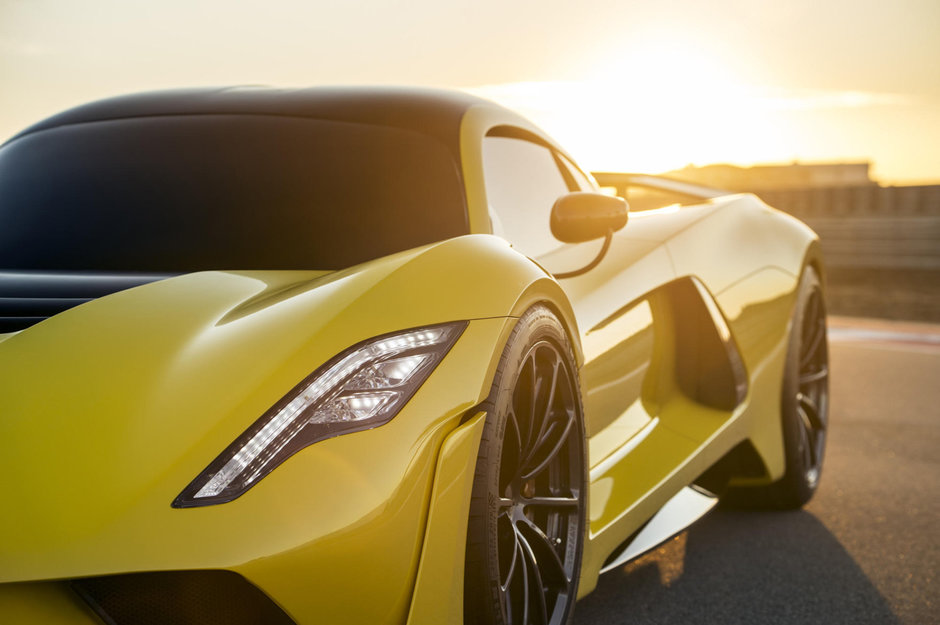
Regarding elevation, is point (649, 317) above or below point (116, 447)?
below

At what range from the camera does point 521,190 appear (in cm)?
297

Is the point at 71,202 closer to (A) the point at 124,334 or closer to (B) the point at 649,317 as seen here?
(A) the point at 124,334

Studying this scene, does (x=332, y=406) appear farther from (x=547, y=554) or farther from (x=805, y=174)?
(x=805, y=174)

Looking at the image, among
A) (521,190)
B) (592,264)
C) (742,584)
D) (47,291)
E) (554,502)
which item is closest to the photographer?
(47,291)

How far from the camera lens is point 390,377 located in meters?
1.69

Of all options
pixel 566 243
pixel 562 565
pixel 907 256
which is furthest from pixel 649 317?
pixel 907 256

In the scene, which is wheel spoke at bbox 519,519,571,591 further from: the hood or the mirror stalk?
the mirror stalk

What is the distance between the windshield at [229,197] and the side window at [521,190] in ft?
0.52

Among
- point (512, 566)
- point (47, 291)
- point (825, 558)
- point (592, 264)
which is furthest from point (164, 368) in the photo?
point (825, 558)

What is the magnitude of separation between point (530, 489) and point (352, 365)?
2.60 ft

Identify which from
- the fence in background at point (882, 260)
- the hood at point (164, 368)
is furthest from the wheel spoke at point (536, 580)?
the fence in background at point (882, 260)

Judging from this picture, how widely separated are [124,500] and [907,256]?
17.6 m

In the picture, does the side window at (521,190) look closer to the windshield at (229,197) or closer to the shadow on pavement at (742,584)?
the windshield at (229,197)

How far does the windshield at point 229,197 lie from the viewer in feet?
8.34
